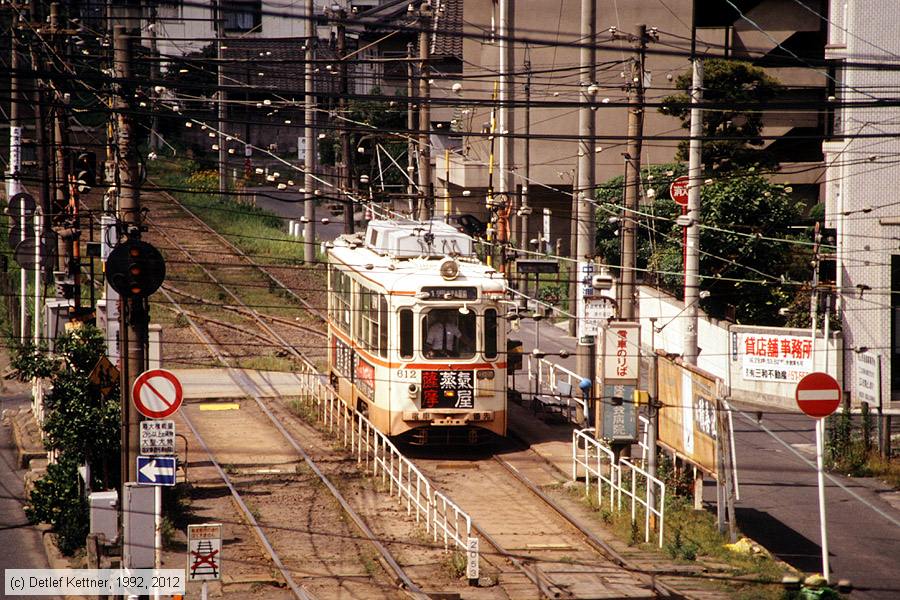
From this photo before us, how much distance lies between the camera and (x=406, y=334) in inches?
693

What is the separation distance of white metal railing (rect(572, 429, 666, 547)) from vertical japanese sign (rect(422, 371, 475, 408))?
70.4 inches

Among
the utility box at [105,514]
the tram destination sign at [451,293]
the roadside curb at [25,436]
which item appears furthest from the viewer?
the roadside curb at [25,436]

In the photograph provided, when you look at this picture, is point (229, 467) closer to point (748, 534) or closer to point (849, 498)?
point (748, 534)

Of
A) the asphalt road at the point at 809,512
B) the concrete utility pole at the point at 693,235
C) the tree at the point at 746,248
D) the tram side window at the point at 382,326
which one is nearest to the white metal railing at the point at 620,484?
the asphalt road at the point at 809,512

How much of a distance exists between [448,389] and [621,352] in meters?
2.84

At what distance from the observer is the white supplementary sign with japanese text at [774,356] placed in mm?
23156

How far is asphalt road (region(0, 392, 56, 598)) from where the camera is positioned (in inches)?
548

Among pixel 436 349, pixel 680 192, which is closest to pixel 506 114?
pixel 680 192

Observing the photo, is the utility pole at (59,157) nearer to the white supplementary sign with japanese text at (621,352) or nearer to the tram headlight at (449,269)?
the tram headlight at (449,269)

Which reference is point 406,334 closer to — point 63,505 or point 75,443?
point 75,443

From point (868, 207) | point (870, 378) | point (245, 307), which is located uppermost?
point (868, 207)

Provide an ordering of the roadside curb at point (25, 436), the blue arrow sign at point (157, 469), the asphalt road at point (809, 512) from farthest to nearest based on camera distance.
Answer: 1. the roadside curb at point (25, 436)
2. the asphalt road at point (809, 512)
3. the blue arrow sign at point (157, 469)

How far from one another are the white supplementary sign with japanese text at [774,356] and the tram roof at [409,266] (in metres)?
7.19

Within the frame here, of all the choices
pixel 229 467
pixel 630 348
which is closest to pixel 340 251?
pixel 229 467
